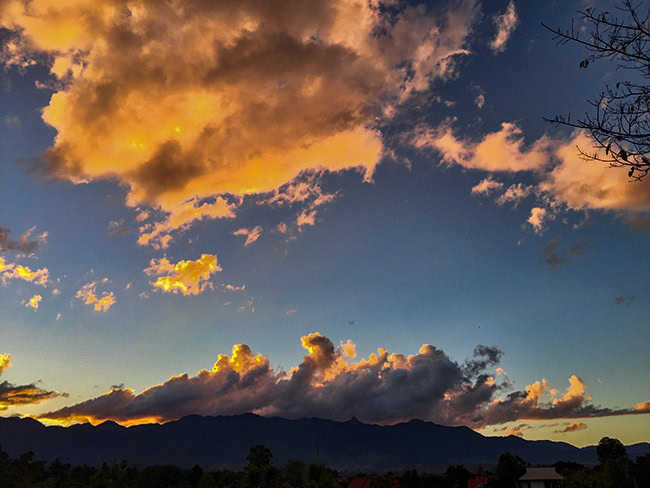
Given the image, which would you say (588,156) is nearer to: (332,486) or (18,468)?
(332,486)

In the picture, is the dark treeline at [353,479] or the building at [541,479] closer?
the dark treeline at [353,479]

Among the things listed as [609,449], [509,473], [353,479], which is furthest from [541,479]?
[609,449]

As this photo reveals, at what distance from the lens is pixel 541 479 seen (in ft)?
222

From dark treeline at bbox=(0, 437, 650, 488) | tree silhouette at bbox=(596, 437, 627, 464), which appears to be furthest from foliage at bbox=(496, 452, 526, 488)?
tree silhouette at bbox=(596, 437, 627, 464)

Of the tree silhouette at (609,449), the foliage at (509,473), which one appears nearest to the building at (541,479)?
the foliage at (509,473)

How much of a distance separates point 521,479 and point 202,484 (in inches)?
1980

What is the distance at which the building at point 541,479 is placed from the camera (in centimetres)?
6762

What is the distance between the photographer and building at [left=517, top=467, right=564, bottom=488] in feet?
222

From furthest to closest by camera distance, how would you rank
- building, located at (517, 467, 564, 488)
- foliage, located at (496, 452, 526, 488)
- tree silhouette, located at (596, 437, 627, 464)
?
tree silhouette, located at (596, 437, 627, 464)
foliage, located at (496, 452, 526, 488)
building, located at (517, 467, 564, 488)

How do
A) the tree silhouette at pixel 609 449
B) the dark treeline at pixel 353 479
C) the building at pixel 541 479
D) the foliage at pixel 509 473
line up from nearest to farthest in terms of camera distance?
the dark treeline at pixel 353 479 → the building at pixel 541 479 → the foliage at pixel 509 473 → the tree silhouette at pixel 609 449

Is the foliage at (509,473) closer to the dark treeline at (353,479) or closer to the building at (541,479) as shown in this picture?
the dark treeline at (353,479)

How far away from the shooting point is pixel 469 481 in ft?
226

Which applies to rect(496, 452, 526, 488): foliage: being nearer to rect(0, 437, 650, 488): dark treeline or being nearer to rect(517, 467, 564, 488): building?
rect(0, 437, 650, 488): dark treeline

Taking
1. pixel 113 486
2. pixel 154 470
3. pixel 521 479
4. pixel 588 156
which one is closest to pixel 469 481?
pixel 521 479
